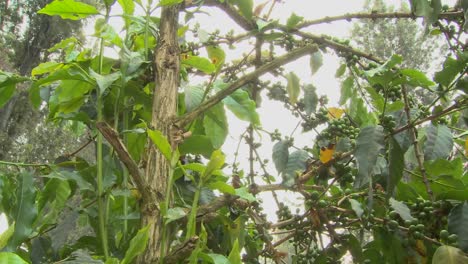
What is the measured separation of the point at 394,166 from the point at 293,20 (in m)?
0.29

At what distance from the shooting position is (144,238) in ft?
1.73

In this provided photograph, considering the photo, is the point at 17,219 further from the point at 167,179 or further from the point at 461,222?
the point at 461,222

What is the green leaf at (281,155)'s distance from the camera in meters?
0.76

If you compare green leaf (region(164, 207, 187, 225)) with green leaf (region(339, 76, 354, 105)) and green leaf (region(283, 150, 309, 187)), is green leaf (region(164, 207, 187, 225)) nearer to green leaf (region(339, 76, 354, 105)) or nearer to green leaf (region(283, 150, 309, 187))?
green leaf (region(283, 150, 309, 187))

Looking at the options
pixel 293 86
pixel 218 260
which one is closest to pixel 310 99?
pixel 293 86

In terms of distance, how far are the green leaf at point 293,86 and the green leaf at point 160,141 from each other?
1.06 ft

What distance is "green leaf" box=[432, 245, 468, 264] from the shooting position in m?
0.59

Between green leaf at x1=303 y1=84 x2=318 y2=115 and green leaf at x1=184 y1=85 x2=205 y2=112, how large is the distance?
18 centimetres

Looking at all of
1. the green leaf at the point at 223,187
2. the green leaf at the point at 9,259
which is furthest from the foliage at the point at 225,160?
the green leaf at the point at 9,259

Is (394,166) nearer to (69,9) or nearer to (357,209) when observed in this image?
(357,209)

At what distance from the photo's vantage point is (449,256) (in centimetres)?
59

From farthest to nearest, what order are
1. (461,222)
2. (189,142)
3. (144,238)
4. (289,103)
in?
(289,103) → (189,142) → (461,222) → (144,238)

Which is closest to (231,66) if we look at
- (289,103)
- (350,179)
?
(289,103)

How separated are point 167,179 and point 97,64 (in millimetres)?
246
